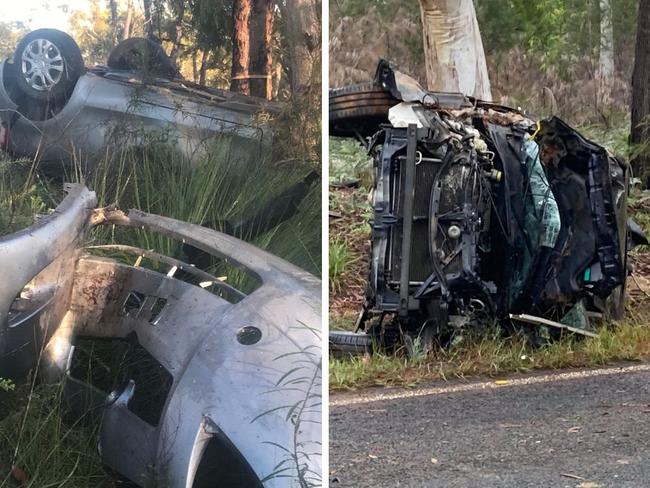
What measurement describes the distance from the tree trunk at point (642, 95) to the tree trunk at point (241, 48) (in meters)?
8.82

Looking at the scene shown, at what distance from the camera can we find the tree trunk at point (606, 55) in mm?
13250

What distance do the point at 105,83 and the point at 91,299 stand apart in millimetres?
394

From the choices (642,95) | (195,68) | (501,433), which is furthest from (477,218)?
(642,95)

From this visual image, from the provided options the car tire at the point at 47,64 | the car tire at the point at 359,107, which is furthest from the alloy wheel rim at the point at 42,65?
the car tire at the point at 359,107

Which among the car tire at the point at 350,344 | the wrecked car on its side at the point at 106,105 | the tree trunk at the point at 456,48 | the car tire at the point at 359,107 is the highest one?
the tree trunk at the point at 456,48

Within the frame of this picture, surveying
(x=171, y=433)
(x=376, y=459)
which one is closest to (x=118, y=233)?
(x=171, y=433)

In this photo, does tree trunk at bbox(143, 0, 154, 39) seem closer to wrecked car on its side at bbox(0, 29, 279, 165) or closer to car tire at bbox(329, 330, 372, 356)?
wrecked car on its side at bbox(0, 29, 279, 165)

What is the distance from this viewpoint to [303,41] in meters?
1.76

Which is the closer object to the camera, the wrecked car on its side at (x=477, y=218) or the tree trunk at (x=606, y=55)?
the wrecked car on its side at (x=477, y=218)

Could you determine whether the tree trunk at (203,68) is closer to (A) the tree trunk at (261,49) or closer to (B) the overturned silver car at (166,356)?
(A) the tree trunk at (261,49)

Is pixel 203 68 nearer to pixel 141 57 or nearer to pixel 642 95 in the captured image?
pixel 141 57

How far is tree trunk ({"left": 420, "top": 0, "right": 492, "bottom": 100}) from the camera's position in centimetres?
888

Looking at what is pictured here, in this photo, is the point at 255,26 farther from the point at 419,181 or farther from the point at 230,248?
the point at 419,181

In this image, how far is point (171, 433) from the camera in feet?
5.36
